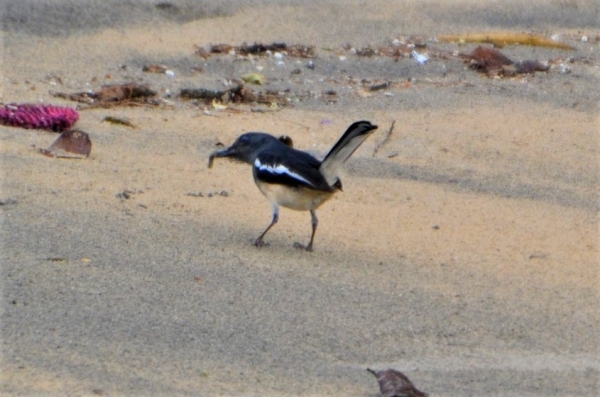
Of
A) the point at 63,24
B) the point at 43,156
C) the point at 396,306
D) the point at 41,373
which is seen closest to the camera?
the point at 41,373

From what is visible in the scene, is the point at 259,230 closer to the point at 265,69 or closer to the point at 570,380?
the point at 570,380

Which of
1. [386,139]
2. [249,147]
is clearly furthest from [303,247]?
[386,139]

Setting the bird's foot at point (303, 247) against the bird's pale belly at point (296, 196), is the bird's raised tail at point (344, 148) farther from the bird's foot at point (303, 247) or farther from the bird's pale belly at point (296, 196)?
the bird's foot at point (303, 247)

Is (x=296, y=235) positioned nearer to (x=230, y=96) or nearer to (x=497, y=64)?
(x=230, y=96)

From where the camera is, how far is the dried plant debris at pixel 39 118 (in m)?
7.08

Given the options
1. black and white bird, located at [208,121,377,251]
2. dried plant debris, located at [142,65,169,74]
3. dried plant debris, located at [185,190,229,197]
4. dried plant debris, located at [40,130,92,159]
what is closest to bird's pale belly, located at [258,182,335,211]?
black and white bird, located at [208,121,377,251]

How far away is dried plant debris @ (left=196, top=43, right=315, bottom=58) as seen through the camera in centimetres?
985

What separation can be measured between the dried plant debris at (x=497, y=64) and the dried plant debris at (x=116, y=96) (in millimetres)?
3253

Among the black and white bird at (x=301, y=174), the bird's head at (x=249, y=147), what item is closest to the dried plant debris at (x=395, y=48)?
the bird's head at (x=249, y=147)

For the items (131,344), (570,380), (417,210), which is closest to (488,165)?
(417,210)

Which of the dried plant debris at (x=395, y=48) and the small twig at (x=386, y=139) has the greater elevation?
the dried plant debris at (x=395, y=48)

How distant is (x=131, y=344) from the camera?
388cm

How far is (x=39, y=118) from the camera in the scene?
7109mm

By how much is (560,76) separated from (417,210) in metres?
3.92
